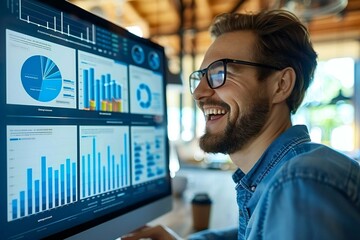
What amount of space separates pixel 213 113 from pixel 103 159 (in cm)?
39

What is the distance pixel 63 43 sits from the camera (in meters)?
0.67

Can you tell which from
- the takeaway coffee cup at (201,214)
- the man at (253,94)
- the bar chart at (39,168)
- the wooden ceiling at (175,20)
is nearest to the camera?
the bar chart at (39,168)

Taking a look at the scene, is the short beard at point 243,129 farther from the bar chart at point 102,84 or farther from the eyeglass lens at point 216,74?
the bar chart at point 102,84

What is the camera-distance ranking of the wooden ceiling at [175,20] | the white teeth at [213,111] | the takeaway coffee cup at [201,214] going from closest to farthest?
the white teeth at [213,111], the takeaway coffee cup at [201,214], the wooden ceiling at [175,20]

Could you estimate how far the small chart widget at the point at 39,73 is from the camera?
1.84ft

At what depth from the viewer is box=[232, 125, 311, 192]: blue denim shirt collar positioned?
0.75 meters

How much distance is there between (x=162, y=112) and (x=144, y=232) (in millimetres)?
424

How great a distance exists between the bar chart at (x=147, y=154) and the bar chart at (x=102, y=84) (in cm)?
12

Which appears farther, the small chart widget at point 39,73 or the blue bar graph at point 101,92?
the blue bar graph at point 101,92

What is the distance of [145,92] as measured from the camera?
3.14 feet

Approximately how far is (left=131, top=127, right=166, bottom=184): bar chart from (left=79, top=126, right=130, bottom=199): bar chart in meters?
0.04

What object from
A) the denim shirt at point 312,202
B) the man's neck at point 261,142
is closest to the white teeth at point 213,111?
the man's neck at point 261,142

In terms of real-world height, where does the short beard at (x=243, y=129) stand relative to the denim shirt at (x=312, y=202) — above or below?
above

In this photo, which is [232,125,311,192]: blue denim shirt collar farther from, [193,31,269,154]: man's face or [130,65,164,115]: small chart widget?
[130,65,164,115]: small chart widget
